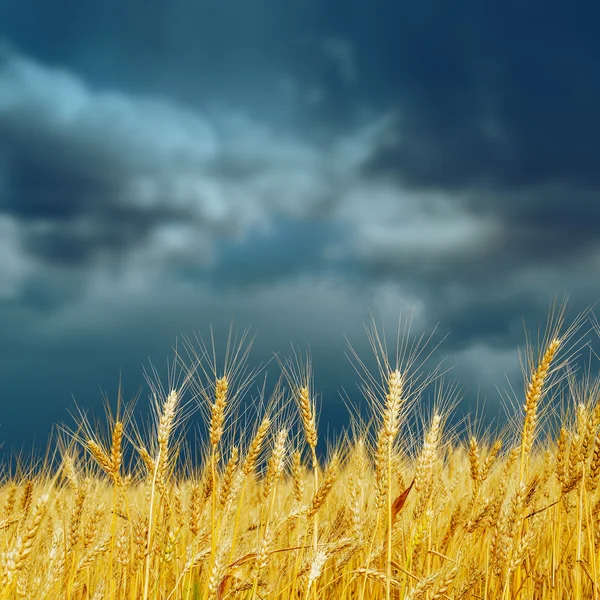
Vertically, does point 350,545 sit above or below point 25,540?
above

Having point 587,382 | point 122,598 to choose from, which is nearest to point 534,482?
point 587,382

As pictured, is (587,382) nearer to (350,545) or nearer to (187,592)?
(350,545)

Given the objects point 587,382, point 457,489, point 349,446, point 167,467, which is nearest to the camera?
point 167,467

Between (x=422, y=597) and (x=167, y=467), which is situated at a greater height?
(x=167, y=467)

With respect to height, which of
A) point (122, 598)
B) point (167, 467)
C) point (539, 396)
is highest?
point (539, 396)

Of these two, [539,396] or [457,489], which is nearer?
[539,396]

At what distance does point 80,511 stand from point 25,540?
1.43 metres

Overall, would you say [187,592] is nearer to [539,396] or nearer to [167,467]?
[167,467]

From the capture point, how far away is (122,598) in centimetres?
403

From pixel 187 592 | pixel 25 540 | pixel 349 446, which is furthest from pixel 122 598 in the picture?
pixel 349 446

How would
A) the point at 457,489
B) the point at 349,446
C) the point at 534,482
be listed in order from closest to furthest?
1. the point at 534,482
2. the point at 349,446
3. the point at 457,489

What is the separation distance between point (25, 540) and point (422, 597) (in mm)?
2279

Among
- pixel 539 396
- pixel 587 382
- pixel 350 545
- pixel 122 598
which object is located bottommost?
pixel 122 598

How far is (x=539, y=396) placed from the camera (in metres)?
3.75
